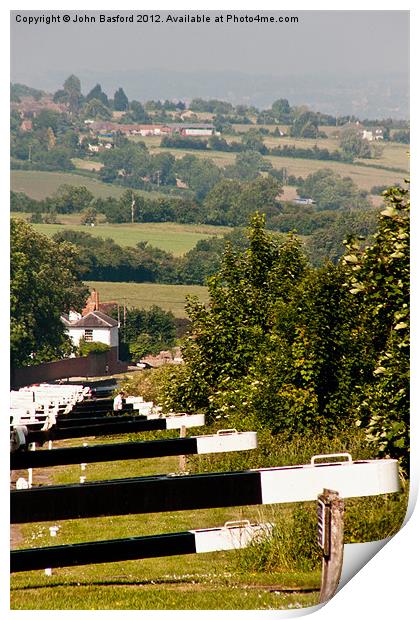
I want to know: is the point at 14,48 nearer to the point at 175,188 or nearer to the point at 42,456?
the point at 42,456

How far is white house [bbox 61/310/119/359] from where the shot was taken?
7441mm

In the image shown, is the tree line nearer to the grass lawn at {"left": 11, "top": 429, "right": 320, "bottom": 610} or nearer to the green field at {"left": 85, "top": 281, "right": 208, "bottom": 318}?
the green field at {"left": 85, "top": 281, "right": 208, "bottom": 318}

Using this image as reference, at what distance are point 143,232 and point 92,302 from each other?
1.06m

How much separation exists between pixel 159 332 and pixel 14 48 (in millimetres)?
3835

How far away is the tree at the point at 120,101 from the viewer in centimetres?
818

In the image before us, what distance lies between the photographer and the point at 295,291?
9.93m

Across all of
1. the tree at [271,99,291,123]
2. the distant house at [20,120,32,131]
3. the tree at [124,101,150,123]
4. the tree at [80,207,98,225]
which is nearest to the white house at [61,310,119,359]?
the tree at [80,207,98,225]

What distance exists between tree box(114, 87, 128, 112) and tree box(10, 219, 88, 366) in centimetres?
108

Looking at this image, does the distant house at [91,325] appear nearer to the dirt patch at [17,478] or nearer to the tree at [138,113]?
the dirt patch at [17,478]

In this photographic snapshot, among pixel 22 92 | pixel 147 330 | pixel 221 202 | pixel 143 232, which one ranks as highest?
pixel 22 92

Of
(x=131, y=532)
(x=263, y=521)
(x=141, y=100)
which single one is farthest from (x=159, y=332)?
(x=263, y=521)

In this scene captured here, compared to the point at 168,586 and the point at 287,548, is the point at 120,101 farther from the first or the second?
the point at 168,586

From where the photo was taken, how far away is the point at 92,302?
7.70 m

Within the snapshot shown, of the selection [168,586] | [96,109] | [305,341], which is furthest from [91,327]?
[305,341]
